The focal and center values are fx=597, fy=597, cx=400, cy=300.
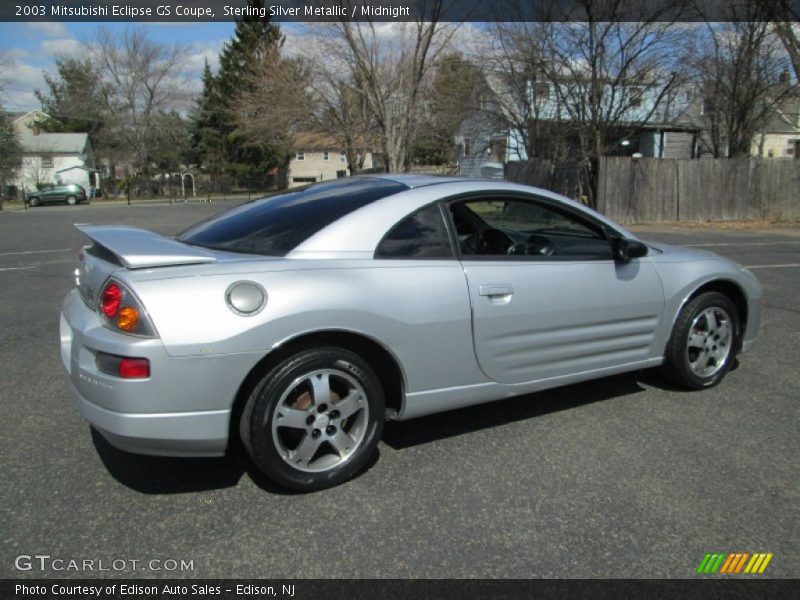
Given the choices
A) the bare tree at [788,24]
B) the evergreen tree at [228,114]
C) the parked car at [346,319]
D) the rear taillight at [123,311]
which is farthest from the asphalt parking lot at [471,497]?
the evergreen tree at [228,114]

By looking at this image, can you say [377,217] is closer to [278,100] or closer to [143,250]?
[143,250]

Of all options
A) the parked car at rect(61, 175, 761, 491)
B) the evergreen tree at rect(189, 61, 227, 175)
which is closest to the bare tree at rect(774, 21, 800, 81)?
the parked car at rect(61, 175, 761, 491)

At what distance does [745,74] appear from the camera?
2050 centimetres

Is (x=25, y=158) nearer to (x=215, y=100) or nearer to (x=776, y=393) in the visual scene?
(x=215, y=100)

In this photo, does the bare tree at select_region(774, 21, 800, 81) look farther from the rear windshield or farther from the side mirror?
the rear windshield

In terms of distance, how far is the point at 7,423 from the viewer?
3.61 meters

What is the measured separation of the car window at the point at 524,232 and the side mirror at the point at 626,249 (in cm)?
5

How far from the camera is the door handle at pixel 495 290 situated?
125 inches

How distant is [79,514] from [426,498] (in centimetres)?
155

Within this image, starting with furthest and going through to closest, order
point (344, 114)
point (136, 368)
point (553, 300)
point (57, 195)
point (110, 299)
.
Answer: point (57, 195)
point (344, 114)
point (553, 300)
point (110, 299)
point (136, 368)

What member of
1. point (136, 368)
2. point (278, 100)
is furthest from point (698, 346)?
point (278, 100)

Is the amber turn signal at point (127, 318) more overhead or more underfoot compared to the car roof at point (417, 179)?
more underfoot
